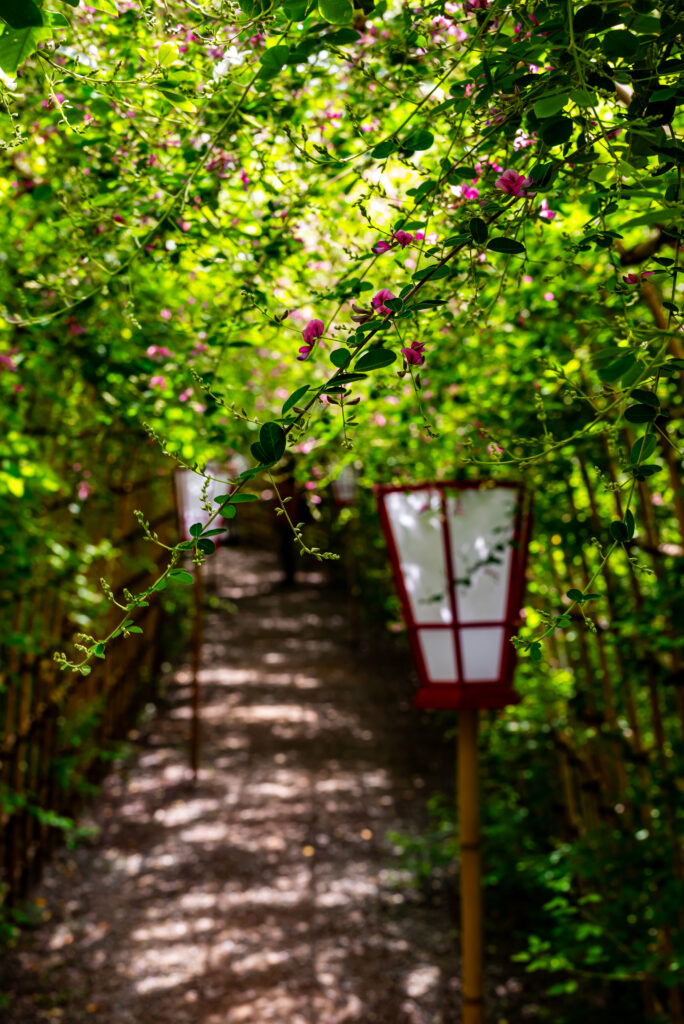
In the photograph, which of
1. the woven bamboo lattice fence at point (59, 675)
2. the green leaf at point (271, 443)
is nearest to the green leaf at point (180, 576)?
the green leaf at point (271, 443)

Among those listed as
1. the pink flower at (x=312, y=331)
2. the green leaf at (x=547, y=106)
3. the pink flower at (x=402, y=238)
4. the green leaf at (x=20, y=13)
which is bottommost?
the pink flower at (x=312, y=331)

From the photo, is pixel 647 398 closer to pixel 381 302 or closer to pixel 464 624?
pixel 381 302

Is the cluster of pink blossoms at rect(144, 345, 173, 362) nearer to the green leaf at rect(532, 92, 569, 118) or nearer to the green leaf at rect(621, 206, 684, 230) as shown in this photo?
the green leaf at rect(532, 92, 569, 118)

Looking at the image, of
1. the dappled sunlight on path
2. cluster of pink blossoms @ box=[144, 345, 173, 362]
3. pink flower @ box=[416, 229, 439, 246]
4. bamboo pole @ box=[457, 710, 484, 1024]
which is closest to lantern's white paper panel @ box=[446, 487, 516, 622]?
bamboo pole @ box=[457, 710, 484, 1024]

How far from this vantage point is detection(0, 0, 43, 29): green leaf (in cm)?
62

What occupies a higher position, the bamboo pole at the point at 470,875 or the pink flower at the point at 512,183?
the pink flower at the point at 512,183

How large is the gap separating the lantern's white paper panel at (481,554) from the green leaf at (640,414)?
1186mm

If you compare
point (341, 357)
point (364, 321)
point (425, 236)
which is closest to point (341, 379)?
point (341, 357)

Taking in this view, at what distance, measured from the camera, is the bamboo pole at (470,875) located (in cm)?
203

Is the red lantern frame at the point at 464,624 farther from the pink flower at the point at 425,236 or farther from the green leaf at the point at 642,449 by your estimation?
the green leaf at the point at 642,449

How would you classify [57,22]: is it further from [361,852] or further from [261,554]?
[261,554]

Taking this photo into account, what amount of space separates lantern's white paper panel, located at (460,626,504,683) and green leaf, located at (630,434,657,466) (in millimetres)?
1193

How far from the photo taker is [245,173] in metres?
1.58

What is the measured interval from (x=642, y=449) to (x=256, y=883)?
4.44 meters
